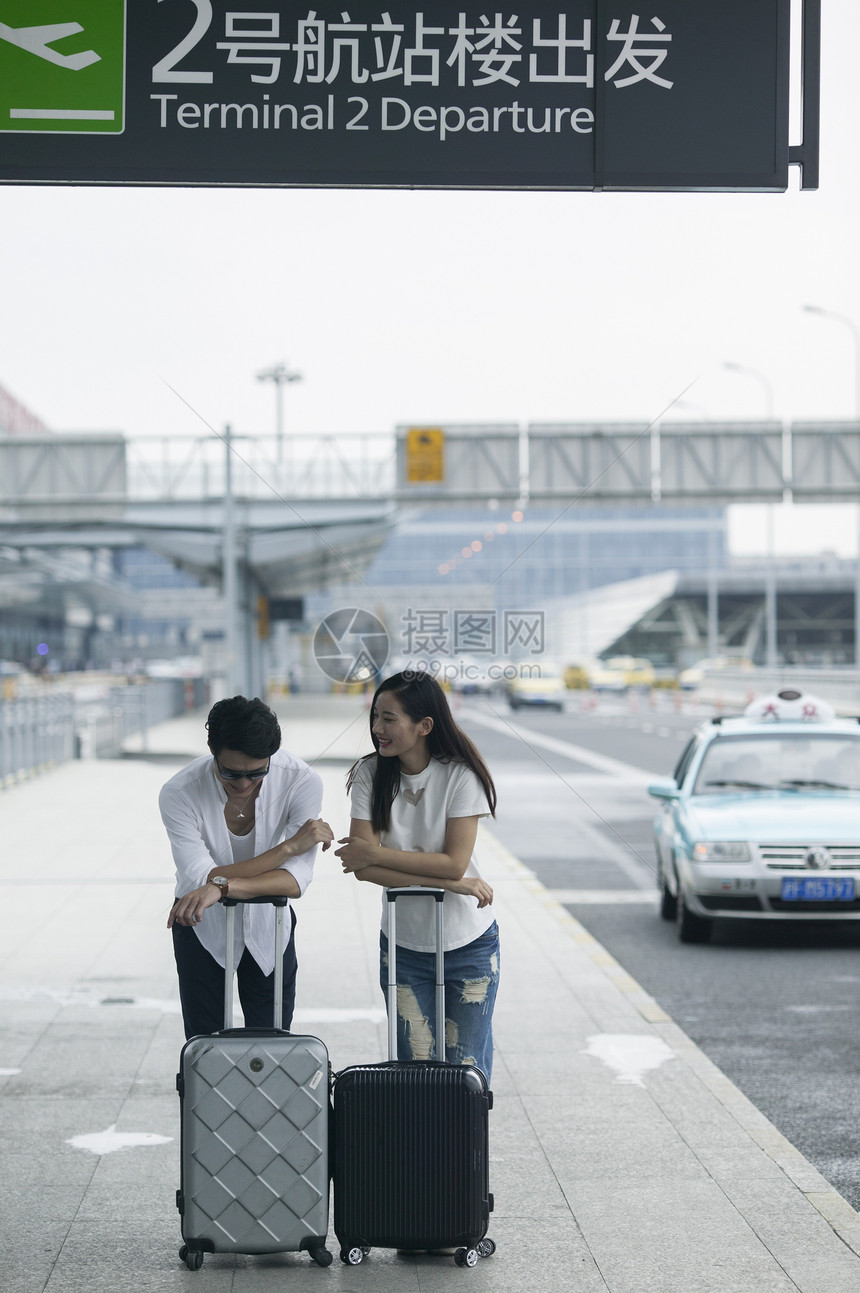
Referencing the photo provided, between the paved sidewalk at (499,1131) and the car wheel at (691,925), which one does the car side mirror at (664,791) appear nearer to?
the car wheel at (691,925)

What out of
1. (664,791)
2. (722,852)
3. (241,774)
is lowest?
(722,852)

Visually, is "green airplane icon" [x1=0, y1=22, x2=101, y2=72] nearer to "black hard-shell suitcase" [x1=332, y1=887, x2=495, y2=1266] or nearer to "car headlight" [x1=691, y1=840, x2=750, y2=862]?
"black hard-shell suitcase" [x1=332, y1=887, x2=495, y2=1266]

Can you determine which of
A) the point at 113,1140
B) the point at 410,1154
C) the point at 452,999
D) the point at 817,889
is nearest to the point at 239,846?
the point at 452,999

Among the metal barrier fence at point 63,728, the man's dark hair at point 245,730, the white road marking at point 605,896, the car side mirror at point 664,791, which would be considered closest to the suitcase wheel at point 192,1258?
the man's dark hair at point 245,730

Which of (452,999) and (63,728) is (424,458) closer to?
(63,728)

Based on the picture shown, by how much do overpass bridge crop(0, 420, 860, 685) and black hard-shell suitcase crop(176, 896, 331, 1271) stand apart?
813 centimetres

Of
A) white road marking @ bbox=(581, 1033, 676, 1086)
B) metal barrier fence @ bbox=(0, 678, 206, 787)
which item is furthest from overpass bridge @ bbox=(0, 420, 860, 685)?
white road marking @ bbox=(581, 1033, 676, 1086)

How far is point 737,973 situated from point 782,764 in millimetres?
2224

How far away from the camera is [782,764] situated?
11305 mm

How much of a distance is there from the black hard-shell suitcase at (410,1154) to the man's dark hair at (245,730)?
2.98 feet

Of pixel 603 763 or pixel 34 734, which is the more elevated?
pixel 34 734

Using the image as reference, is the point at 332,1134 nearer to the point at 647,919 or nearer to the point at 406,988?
the point at 406,988

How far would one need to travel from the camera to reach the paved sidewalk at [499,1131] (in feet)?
14.5

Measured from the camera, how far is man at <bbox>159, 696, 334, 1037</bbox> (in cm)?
440
